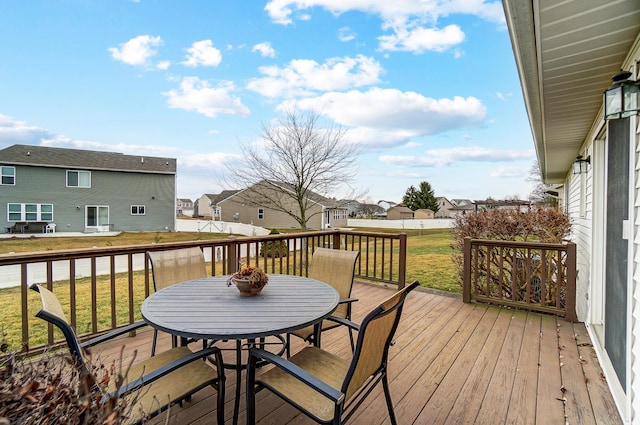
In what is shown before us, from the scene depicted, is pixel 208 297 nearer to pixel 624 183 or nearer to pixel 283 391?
pixel 283 391

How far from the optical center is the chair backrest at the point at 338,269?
296 centimetres

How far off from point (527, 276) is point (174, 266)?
4.29m

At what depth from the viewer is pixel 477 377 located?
2590mm

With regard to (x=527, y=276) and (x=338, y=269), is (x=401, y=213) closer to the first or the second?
(x=527, y=276)

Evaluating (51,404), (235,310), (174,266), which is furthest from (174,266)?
(51,404)

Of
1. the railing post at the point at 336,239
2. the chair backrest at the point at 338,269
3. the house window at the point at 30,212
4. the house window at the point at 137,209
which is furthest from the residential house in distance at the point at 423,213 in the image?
the chair backrest at the point at 338,269

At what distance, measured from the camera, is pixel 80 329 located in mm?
3898

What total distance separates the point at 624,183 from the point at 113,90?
1305 centimetres

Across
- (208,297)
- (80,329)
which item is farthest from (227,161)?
(208,297)

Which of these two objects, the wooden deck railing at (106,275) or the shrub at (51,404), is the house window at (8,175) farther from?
the shrub at (51,404)

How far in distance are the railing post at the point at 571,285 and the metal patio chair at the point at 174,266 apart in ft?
14.0

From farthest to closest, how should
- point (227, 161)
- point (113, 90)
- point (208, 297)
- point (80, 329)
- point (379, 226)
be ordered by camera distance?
point (379, 226) < point (227, 161) < point (113, 90) < point (80, 329) < point (208, 297)

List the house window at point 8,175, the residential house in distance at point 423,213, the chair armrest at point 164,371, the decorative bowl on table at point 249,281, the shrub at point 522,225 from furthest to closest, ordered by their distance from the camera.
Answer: the residential house in distance at point 423,213 → the house window at point 8,175 → the shrub at point 522,225 → the decorative bowl on table at point 249,281 → the chair armrest at point 164,371

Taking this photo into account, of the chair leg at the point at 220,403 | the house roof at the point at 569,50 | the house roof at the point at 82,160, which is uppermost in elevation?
the house roof at the point at 82,160
